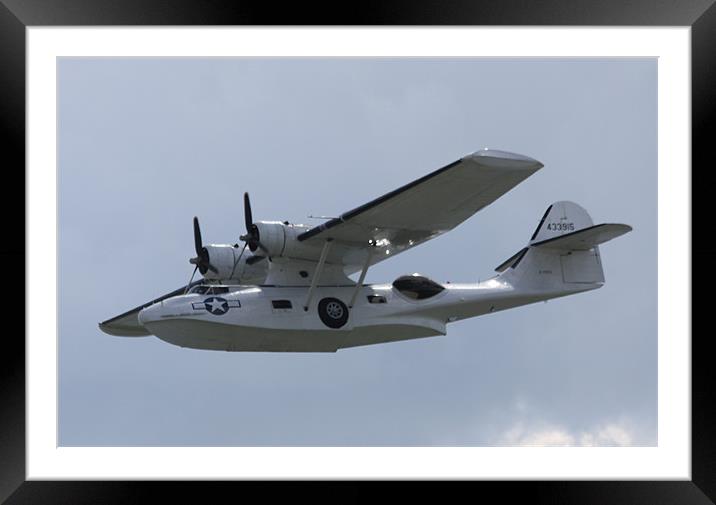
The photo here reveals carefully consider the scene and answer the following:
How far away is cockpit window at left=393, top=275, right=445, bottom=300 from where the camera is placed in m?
18.6

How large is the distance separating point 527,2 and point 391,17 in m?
1.60

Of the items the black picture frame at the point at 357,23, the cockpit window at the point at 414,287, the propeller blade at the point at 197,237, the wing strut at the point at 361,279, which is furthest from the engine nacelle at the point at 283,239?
the black picture frame at the point at 357,23

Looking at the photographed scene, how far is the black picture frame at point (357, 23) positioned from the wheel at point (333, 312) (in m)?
5.42

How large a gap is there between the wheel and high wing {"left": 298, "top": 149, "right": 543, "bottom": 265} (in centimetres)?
95

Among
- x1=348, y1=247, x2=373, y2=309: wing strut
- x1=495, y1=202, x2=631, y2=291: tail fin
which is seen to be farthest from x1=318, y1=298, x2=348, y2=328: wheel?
x1=495, y1=202, x2=631, y2=291: tail fin

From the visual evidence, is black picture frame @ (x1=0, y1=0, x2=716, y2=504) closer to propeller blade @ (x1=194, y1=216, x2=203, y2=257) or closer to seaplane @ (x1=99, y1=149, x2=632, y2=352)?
seaplane @ (x1=99, y1=149, x2=632, y2=352)

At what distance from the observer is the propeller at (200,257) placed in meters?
20.7

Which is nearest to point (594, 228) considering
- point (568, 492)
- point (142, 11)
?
point (568, 492)

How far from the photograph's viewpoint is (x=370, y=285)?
18.7 meters

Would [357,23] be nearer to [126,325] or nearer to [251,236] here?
[251,236]

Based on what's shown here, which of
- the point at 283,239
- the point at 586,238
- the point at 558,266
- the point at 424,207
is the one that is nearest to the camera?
the point at 424,207

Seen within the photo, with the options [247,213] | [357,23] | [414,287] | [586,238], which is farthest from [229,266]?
[357,23]

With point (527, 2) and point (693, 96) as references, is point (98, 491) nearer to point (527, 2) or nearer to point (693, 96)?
point (527, 2)

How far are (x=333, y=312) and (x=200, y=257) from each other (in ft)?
13.4
